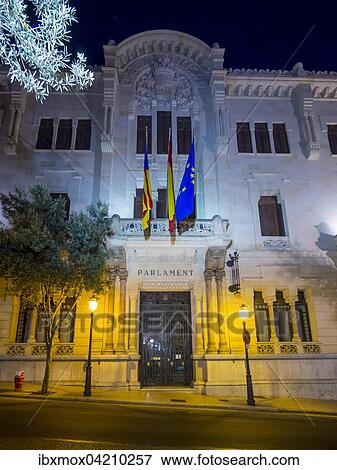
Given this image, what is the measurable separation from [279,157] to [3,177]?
16.2m

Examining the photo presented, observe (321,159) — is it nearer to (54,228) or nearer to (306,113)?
(306,113)

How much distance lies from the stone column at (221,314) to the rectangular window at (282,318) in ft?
10.1

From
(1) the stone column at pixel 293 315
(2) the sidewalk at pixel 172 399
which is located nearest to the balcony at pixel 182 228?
(1) the stone column at pixel 293 315

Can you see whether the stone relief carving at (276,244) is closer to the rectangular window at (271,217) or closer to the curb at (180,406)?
the rectangular window at (271,217)

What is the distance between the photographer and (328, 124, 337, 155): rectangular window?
68.2 feet

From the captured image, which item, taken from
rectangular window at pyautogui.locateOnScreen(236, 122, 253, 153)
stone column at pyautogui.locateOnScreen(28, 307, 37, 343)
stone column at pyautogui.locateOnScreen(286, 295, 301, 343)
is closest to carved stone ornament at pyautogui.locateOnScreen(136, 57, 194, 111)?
rectangular window at pyautogui.locateOnScreen(236, 122, 253, 153)

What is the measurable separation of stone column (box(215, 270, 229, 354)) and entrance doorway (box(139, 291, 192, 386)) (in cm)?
160

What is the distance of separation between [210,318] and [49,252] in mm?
8262

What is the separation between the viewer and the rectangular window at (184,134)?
2069 centimetres

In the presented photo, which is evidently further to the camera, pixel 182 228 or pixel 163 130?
pixel 163 130

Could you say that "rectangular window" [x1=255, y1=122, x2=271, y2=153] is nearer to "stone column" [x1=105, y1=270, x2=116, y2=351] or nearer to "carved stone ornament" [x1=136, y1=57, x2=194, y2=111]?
"carved stone ornament" [x1=136, y1=57, x2=194, y2=111]

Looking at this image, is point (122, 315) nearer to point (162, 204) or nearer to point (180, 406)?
point (180, 406)

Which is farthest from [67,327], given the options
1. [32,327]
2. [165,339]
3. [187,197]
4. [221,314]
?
[187,197]

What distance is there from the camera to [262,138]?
2108 cm
